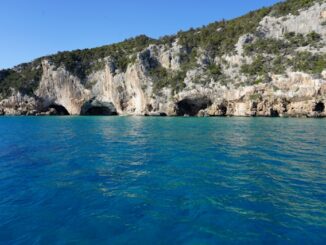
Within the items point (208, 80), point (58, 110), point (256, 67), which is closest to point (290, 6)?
point (256, 67)

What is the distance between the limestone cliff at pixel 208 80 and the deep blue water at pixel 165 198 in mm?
42042

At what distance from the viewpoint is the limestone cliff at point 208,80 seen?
59.0 meters

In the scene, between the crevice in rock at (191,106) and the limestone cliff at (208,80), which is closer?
the limestone cliff at (208,80)

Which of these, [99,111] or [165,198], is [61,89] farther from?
[165,198]

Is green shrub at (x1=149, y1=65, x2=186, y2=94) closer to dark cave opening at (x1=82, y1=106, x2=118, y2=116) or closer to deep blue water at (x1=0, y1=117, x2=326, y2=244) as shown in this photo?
dark cave opening at (x1=82, y1=106, x2=118, y2=116)

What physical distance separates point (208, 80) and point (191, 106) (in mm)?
7231

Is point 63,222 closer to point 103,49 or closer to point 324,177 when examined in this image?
point 324,177

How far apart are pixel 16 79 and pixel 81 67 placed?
80.3 ft

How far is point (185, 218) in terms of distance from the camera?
950 cm

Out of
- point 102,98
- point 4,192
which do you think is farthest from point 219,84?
point 4,192

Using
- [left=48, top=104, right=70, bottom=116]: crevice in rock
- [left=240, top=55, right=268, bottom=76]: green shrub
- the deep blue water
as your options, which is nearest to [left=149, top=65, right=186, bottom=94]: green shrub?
[left=240, top=55, right=268, bottom=76]: green shrub

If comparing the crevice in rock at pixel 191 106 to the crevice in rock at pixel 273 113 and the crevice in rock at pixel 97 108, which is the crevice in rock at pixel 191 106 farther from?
the crevice in rock at pixel 97 108

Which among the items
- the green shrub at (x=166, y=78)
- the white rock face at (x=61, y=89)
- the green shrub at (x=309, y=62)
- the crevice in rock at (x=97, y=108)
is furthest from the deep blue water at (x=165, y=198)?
the white rock face at (x=61, y=89)

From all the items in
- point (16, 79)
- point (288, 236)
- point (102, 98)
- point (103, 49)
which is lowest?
point (288, 236)
